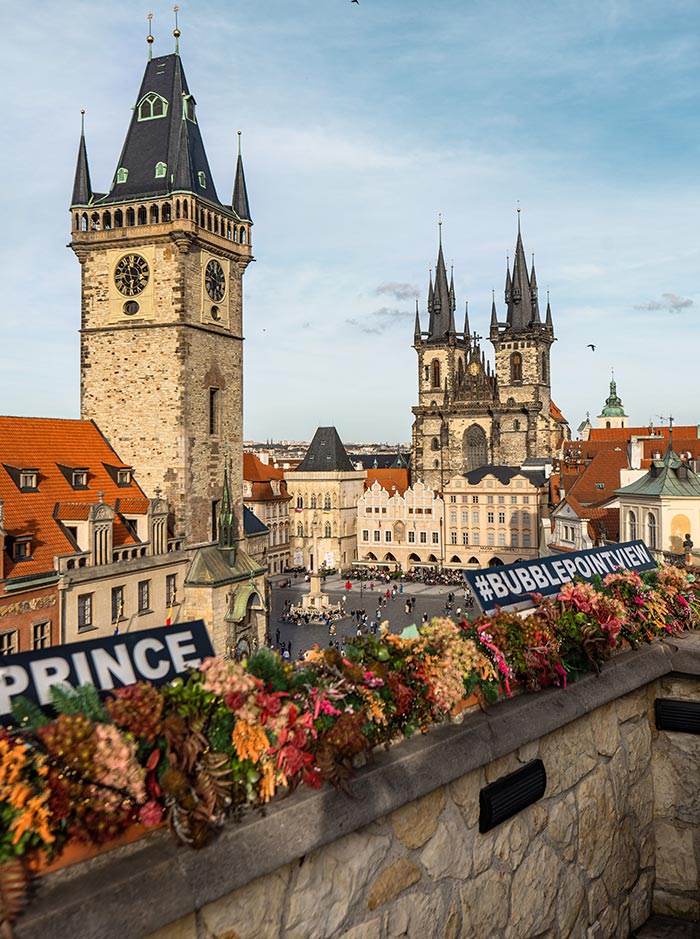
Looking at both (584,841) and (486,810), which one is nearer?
(486,810)

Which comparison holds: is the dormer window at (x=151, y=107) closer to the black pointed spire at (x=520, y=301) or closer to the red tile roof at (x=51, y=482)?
the red tile roof at (x=51, y=482)

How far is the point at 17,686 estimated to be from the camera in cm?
375

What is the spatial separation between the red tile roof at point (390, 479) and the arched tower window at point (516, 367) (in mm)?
17156

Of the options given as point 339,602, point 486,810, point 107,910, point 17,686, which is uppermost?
point 17,686

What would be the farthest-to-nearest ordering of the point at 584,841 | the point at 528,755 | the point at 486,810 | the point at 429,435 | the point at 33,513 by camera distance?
the point at 429,435
the point at 33,513
the point at 584,841
the point at 528,755
the point at 486,810

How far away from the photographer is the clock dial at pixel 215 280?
30.3 meters

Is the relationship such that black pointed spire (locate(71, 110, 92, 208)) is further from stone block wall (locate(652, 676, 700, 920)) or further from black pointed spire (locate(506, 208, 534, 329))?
black pointed spire (locate(506, 208, 534, 329))

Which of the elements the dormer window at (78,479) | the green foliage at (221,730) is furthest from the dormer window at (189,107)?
the green foliage at (221,730)

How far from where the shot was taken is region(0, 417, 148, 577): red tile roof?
2344 centimetres

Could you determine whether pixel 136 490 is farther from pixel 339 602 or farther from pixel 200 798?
pixel 339 602

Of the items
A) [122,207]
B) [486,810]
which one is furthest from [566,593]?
[122,207]

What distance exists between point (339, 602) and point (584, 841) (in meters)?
55.4

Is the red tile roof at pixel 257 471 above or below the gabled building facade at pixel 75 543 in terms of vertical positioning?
above

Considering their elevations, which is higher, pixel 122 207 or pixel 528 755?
pixel 122 207
